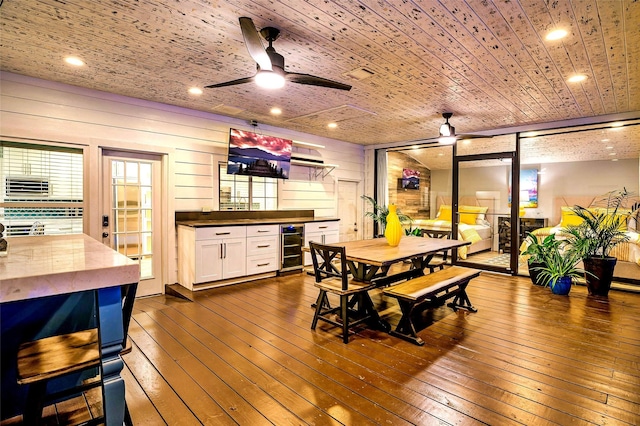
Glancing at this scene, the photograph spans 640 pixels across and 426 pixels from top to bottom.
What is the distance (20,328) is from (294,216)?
484 centimetres

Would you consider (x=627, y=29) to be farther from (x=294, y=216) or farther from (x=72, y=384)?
(x=294, y=216)

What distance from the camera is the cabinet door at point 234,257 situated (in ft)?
16.2

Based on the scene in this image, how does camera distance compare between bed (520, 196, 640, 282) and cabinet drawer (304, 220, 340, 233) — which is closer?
bed (520, 196, 640, 282)

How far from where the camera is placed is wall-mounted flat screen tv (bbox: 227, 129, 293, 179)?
530cm

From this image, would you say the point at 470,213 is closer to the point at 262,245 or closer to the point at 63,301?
the point at 262,245

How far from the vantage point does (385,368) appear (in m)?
2.60

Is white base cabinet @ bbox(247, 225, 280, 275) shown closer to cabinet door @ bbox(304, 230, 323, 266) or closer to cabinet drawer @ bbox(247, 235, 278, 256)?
cabinet drawer @ bbox(247, 235, 278, 256)

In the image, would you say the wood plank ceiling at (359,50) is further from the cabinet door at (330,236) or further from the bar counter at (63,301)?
the cabinet door at (330,236)

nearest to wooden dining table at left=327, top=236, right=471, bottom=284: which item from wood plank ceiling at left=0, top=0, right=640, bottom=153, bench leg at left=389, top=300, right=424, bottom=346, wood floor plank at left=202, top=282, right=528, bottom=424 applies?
bench leg at left=389, top=300, right=424, bottom=346

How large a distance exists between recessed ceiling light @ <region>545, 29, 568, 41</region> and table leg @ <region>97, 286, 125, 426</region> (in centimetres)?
341

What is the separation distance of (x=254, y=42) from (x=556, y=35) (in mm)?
2374

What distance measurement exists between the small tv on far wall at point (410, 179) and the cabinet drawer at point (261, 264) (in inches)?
163

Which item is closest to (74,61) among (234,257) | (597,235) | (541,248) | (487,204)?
(234,257)

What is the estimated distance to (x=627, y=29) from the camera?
8.53ft
